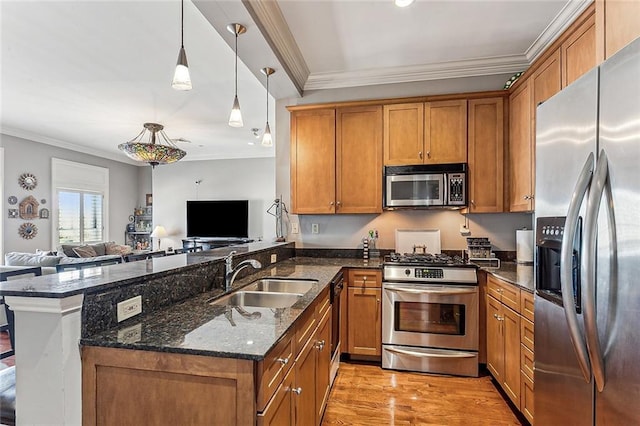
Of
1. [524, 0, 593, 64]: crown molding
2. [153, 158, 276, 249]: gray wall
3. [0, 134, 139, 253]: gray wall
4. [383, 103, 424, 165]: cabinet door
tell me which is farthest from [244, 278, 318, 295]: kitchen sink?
[0, 134, 139, 253]: gray wall

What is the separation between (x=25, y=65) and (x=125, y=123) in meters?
1.95

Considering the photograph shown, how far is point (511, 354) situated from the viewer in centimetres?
226

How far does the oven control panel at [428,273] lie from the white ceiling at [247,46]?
1.92 metres

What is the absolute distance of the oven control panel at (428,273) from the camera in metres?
2.80

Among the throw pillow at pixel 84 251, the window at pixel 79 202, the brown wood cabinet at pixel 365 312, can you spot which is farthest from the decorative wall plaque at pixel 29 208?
the brown wood cabinet at pixel 365 312

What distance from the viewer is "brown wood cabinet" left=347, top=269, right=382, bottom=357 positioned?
9.70 feet

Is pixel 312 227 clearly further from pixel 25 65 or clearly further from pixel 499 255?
pixel 25 65

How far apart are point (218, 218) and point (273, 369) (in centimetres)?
663

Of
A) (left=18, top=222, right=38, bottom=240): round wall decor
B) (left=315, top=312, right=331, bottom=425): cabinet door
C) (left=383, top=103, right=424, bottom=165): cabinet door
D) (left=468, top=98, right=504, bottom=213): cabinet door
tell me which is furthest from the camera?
(left=18, top=222, right=38, bottom=240): round wall decor

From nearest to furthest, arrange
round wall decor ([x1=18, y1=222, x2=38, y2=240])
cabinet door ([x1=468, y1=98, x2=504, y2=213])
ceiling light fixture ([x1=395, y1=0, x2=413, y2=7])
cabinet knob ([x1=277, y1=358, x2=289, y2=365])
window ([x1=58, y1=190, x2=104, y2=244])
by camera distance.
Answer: cabinet knob ([x1=277, y1=358, x2=289, y2=365]) < ceiling light fixture ([x1=395, y1=0, x2=413, y2=7]) < cabinet door ([x1=468, y1=98, x2=504, y2=213]) < round wall decor ([x1=18, y1=222, x2=38, y2=240]) < window ([x1=58, y1=190, x2=104, y2=244])

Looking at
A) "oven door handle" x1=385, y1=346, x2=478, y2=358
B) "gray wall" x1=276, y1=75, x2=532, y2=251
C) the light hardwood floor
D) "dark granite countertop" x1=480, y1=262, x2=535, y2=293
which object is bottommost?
the light hardwood floor

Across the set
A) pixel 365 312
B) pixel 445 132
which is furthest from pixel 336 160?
pixel 365 312

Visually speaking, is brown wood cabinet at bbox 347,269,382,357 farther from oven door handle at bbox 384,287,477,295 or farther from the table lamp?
the table lamp

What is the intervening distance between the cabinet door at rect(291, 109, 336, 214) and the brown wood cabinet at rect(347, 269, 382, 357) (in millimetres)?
784
